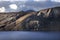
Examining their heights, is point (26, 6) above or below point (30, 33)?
above

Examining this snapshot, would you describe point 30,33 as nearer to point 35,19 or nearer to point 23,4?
point 35,19

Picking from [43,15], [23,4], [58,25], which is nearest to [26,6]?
[23,4]

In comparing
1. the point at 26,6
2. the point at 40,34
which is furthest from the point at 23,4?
the point at 40,34

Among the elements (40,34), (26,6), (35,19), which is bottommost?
(40,34)

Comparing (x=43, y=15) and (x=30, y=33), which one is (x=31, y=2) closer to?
(x=43, y=15)

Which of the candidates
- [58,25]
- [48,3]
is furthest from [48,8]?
[58,25]

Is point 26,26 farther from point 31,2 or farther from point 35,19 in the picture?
point 31,2

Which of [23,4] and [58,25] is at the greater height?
[23,4]
